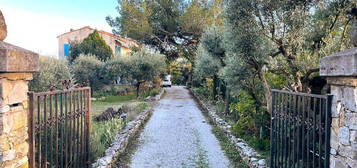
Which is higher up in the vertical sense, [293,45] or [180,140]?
[293,45]

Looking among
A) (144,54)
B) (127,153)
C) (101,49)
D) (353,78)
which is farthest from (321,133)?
(101,49)

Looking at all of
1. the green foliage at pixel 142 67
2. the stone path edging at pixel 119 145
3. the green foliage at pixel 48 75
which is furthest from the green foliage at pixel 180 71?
the stone path edging at pixel 119 145

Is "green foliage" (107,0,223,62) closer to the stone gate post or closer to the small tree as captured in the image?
the small tree

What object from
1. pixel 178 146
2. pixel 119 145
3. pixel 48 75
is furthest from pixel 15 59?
pixel 48 75

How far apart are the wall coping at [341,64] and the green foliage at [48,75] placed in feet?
33.2

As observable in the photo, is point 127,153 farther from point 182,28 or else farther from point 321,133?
point 182,28

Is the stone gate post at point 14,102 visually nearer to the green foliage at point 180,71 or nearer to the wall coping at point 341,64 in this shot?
the wall coping at point 341,64

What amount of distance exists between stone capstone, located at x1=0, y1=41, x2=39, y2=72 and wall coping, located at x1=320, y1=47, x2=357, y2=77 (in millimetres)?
2764

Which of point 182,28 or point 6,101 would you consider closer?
point 6,101

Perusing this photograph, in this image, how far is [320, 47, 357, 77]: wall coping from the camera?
2.16 m

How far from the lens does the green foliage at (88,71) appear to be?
707 inches

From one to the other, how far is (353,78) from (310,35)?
Answer: 350cm

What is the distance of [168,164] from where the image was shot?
17.8 ft

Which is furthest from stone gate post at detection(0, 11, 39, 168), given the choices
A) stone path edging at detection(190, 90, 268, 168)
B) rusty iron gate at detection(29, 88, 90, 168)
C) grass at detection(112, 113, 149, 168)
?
stone path edging at detection(190, 90, 268, 168)
